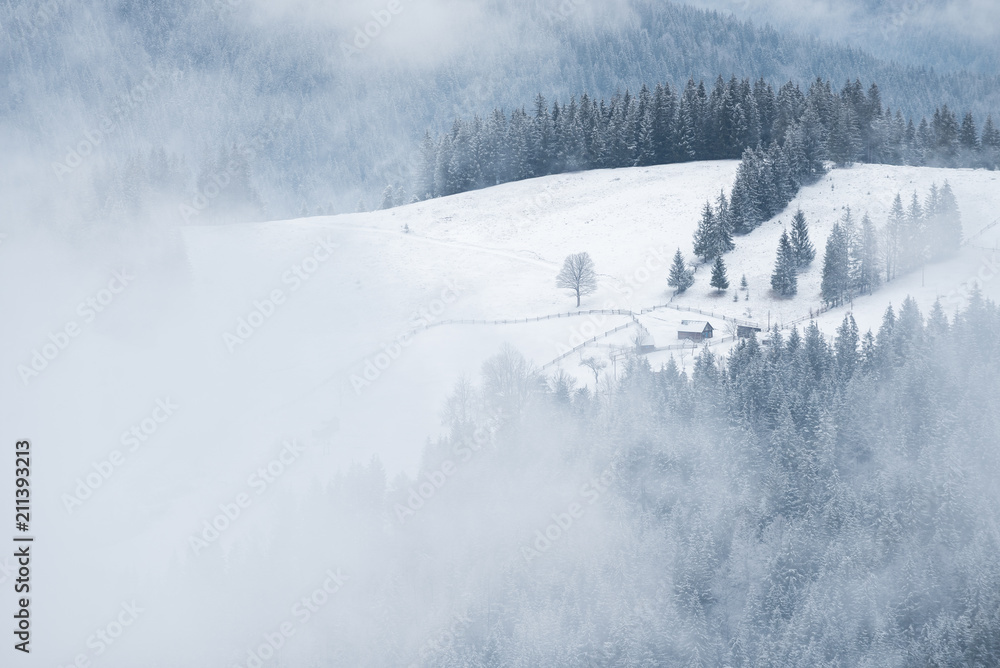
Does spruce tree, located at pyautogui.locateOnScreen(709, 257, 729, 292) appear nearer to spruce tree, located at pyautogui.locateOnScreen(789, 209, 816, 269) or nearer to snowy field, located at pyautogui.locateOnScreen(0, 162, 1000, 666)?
snowy field, located at pyautogui.locateOnScreen(0, 162, 1000, 666)

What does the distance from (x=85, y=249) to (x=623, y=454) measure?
192ft

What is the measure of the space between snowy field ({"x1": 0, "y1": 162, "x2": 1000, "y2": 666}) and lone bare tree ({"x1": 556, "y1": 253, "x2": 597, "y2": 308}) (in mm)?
1313

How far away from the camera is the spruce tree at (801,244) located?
280ft

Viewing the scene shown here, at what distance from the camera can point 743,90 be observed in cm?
11456

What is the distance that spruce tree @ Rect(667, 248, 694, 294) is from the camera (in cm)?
8325

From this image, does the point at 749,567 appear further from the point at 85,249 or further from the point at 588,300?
the point at 85,249

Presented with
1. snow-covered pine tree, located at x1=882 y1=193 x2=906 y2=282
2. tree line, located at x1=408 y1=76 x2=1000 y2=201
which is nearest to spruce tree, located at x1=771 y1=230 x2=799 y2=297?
snow-covered pine tree, located at x1=882 y1=193 x2=906 y2=282

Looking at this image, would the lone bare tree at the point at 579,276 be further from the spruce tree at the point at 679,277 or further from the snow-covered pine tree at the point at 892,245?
the snow-covered pine tree at the point at 892,245

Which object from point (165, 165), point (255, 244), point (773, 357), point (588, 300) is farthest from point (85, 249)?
point (773, 357)

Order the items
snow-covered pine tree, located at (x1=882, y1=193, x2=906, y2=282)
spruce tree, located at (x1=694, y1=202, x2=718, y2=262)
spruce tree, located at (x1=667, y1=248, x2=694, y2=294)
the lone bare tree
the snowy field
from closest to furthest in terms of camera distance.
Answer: the snowy field
snow-covered pine tree, located at (x1=882, y1=193, x2=906, y2=282)
spruce tree, located at (x1=667, y1=248, x2=694, y2=294)
the lone bare tree
spruce tree, located at (x1=694, y1=202, x2=718, y2=262)

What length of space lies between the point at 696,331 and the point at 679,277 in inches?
438

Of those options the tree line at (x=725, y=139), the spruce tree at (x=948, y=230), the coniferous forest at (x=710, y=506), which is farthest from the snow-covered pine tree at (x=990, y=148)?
the coniferous forest at (x=710, y=506)

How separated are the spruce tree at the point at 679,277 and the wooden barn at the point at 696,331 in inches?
377

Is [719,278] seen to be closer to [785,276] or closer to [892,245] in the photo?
[785,276]
